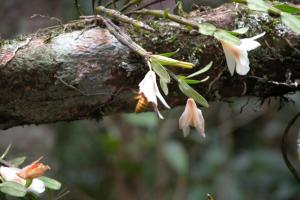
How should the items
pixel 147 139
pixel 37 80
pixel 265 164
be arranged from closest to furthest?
pixel 37 80 < pixel 147 139 < pixel 265 164

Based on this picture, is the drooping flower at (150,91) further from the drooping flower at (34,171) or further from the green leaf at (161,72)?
the drooping flower at (34,171)

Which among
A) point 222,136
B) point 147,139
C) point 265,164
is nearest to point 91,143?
point 147,139

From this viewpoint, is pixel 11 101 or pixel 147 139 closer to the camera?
pixel 11 101

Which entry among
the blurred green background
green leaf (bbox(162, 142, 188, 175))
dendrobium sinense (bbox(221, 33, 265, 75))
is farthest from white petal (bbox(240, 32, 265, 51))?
the blurred green background

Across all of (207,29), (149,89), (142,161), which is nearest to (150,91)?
(149,89)

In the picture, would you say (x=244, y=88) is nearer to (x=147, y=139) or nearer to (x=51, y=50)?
(x=51, y=50)

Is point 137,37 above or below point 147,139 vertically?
above

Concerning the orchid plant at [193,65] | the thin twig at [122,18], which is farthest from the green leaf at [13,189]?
the thin twig at [122,18]

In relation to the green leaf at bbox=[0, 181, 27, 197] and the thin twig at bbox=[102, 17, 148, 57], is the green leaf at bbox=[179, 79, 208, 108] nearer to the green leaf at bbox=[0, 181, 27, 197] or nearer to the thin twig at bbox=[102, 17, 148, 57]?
the thin twig at bbox=[102, 17, 148, 57]
